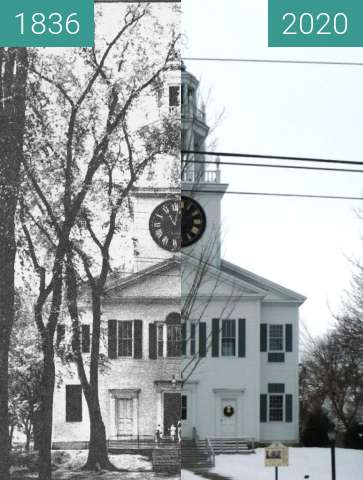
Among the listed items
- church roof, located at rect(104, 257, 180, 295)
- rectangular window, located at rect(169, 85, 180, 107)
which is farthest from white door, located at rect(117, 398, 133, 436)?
rectangular window, located at rect(169, 85, 180, 107)

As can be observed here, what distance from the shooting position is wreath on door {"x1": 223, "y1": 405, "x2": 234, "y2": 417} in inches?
291

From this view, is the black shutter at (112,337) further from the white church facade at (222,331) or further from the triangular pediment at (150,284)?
the white church facade at (222,331)

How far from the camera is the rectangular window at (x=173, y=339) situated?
461 cm

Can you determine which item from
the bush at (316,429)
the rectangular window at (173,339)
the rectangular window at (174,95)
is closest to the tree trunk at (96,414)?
the rectangular window at (173,339)

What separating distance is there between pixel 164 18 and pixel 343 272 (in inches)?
133

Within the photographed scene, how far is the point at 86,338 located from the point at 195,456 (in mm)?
2891

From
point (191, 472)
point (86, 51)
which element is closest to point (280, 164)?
point (191, 472)

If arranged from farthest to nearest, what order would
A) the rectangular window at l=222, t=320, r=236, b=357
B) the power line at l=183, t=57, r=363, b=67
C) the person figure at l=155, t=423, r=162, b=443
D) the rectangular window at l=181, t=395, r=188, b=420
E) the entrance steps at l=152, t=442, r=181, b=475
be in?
the rectangular window at l=222, t=320, r=236, b=357, the rectangular window at l=181, t=395, r=188, b=420, the power line at l=183, t=57, r=363, b=67, the person figure at l=155, t=423, r=162, b=443, the entrance steps at l=152, t=442, r=181, b=475

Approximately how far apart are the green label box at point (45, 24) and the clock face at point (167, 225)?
2.85 feet

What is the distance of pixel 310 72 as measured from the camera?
7.33 m

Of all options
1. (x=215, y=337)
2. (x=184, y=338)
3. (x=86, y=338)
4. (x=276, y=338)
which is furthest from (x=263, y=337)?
(x=86, y=338)

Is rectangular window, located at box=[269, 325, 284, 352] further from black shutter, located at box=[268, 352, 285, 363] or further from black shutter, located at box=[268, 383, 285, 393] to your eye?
black shutter, located at box=[268, 383, 285, 393]

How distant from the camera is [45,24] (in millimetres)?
4754

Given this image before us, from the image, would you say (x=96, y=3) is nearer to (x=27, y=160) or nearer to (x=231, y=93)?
(x=27, y=160)
